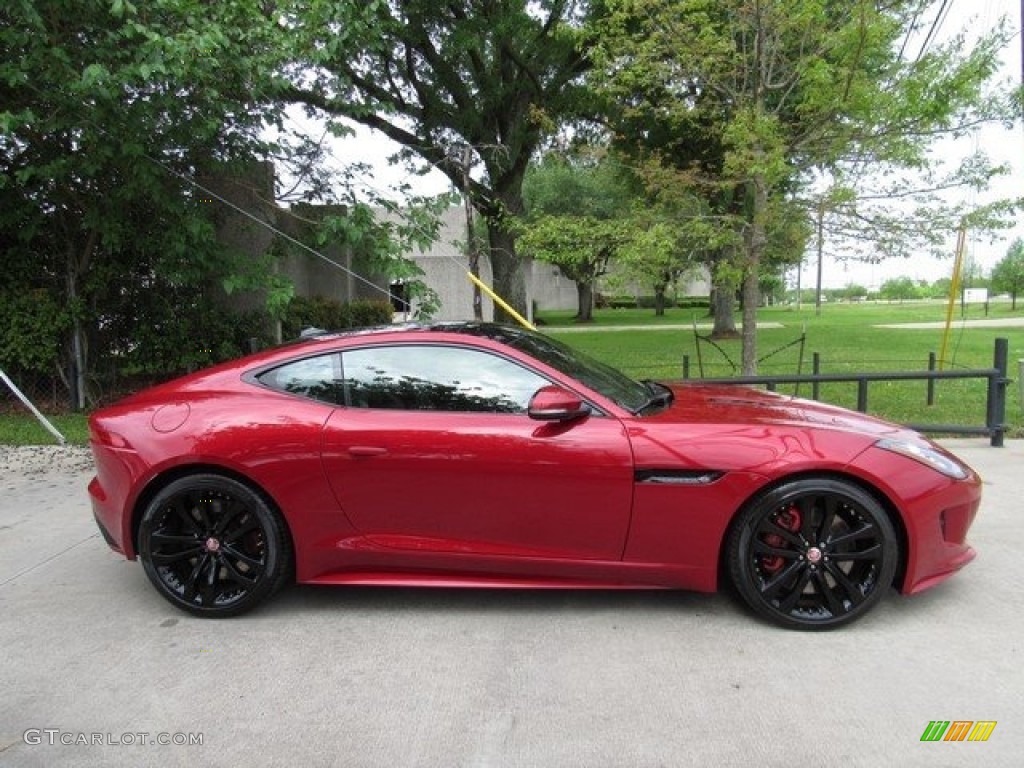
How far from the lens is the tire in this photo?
334 centimetres

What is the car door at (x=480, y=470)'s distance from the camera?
3.39 m

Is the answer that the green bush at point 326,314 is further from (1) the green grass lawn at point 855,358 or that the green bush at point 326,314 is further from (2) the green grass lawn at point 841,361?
(1) the green grass lawn at point 855,358

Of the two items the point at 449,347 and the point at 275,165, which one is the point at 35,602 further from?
the point at 275,165

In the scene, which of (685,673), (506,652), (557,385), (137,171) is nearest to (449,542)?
(506,652)

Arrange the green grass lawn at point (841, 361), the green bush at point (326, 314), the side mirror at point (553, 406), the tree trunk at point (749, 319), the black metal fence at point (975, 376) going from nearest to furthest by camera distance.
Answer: the side mirror at point (553, 406) < the black metal fence at point (975, 376) < the tree trunk at point (749, 319) < the green grass lawn at point (841, 361) < the green bush at point (326, 314)

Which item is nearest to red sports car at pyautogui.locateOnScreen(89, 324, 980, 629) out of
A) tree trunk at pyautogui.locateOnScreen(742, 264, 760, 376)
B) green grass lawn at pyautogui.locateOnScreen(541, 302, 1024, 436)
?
tree trunk at pyautogui.locateOnScreen(742, 264, 760, 376)

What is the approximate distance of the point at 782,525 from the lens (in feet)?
11.1

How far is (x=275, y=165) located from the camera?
7863 millimetres

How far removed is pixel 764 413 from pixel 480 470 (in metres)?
1.46

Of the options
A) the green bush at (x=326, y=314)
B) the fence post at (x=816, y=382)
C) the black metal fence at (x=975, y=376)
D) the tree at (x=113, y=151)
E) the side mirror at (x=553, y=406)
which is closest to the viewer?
the side mirror at (x=553, y=406)

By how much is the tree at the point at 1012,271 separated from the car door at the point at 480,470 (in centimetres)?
4751

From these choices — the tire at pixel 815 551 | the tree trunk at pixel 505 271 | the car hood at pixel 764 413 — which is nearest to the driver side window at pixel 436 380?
the car hood at pixel 764 413

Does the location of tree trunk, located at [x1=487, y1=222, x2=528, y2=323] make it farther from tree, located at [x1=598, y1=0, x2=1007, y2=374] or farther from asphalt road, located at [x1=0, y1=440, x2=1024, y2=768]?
asphalt road, located at [x1=0, y1=440, x2=1024, y2=768]

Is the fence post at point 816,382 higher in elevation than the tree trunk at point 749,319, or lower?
lower
